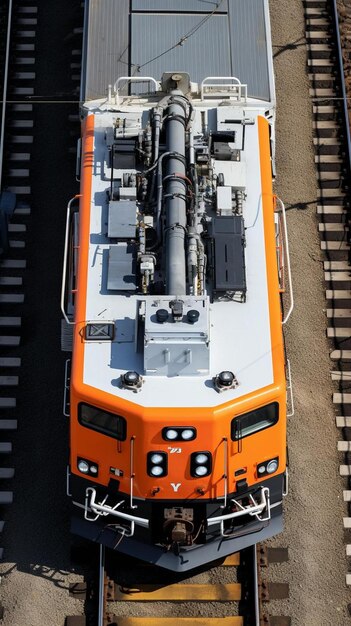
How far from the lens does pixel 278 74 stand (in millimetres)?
23094

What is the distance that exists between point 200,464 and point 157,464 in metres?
0.66

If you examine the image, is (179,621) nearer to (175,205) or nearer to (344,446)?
(344,446)

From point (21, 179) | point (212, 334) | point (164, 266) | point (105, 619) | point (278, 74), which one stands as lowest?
point (105, 619)

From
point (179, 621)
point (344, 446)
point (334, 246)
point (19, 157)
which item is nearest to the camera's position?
point (179, 621)

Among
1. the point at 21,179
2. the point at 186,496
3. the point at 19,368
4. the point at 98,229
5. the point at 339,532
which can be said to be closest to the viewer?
the point at 186,496

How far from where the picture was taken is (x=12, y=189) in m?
21.7

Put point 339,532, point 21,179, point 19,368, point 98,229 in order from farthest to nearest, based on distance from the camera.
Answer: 1. point 21,179
2. point 19,368
3. point 339,532
4. point 98,229

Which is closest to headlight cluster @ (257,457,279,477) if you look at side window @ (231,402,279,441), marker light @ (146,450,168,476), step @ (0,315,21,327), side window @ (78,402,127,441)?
side window @ (231,402,279,441)

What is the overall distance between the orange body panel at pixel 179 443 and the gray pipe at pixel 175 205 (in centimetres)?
149

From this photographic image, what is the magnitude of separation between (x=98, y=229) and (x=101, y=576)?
593 centimetres

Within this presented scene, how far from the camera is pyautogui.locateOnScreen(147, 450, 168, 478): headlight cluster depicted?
15383mm

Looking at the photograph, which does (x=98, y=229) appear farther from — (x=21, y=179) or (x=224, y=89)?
(x=21, y=179)

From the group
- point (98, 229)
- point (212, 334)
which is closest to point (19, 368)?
point (98, 229)

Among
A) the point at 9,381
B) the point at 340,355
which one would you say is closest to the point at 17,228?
the point at 9,381
